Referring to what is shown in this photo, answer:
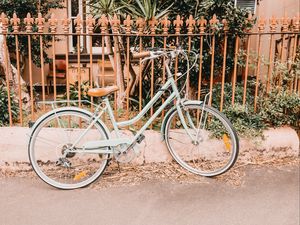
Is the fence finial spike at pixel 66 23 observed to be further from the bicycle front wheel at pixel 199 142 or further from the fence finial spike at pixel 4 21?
the bicycle front wheel at pixel 199 142

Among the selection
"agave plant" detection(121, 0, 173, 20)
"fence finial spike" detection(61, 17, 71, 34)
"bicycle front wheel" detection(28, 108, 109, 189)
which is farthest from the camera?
"agave plant" detection(121, 0, 173, 20)

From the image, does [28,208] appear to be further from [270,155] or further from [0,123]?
[270,155]

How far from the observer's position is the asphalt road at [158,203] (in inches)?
120

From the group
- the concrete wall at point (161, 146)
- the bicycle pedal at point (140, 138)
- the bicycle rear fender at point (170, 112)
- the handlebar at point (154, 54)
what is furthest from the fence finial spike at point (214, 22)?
the bicycle pedal at point (140, 138)

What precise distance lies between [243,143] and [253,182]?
56 centimetres

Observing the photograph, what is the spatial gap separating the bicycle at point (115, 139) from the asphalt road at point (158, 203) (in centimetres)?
23

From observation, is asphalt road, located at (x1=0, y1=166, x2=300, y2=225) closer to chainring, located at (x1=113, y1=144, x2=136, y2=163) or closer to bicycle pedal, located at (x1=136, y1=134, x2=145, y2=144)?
chainring, located at (x1=113, y1=144, x2=136, y2=163)

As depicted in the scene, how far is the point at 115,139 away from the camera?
3.60 metres

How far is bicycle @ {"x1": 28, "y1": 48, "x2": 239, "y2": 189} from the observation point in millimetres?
3557

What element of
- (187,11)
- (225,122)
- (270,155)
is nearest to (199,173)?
(225,122)

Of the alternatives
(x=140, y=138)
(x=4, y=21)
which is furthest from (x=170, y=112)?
(x=4, y=21)

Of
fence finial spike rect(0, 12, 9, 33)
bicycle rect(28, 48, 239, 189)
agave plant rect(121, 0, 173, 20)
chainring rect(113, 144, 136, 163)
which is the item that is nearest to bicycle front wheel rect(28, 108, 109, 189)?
bicycle rect(28, 48, 239, 189)

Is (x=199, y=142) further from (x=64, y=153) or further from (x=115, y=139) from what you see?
(x=64, y=153)

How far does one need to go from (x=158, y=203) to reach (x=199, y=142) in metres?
0.92
